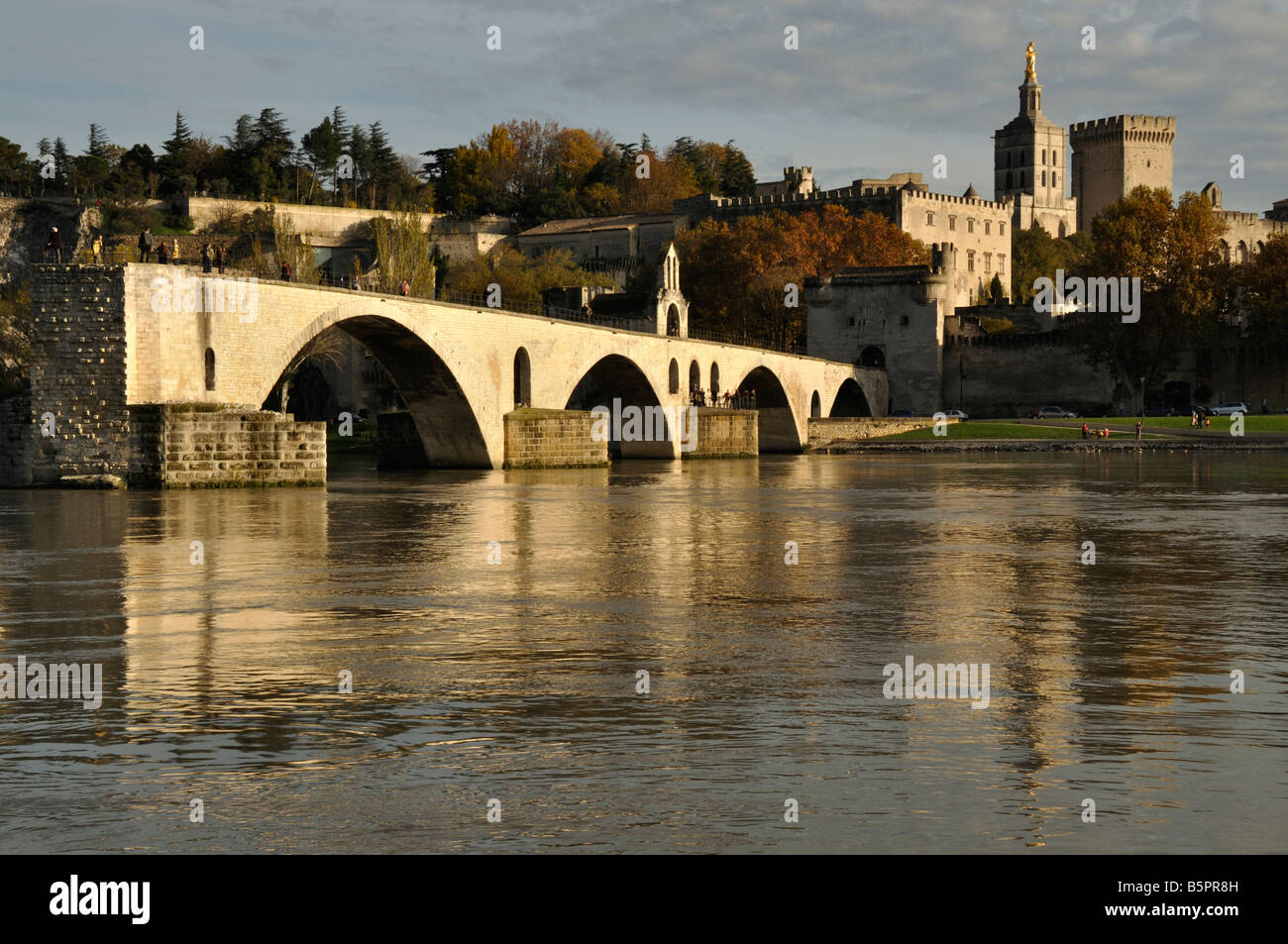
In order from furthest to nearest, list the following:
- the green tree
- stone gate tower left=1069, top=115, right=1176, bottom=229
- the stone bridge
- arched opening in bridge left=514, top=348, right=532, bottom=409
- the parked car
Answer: stone gate tower left=1069, top=115, right=1176, bottom=229, the parked car, the green tree, arched opening in bridge left=514, top=348, right=532, bottom=409, the stone bridge

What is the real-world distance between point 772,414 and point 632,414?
48.3 feet

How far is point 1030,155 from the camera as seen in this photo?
543 feet

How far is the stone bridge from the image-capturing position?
38.8m

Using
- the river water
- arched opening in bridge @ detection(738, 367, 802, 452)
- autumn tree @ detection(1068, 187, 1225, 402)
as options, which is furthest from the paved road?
the river water

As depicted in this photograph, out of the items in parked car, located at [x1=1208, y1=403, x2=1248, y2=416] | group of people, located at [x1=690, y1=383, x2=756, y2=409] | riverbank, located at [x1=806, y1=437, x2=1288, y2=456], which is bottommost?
riverbank, located at [x1=806, y1=437, x2=1288, y2=456]

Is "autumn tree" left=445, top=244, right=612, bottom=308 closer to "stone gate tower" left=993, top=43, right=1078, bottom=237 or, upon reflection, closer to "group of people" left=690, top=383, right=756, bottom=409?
"group of people" left=690, top=383, right=756, bottom=409

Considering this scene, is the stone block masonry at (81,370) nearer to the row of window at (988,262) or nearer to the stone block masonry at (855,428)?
the stone block masonry at (855,428)

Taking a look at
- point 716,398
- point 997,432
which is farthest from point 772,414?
point 997,432

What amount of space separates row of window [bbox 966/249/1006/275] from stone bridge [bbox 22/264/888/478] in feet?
154

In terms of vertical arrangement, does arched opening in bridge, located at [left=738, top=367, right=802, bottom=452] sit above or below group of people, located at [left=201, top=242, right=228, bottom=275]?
below

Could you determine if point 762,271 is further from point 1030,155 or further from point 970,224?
point 1030,155

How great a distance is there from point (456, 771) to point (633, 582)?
34.7ft

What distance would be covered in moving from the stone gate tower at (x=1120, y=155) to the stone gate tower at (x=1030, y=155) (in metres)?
8.25
